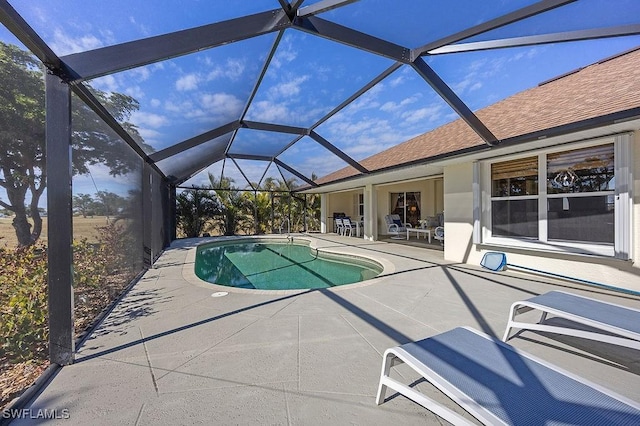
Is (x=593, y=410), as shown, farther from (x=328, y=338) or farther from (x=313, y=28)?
(x=313, y=28)

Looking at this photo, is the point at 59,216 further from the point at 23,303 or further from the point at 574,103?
the point at 574,103

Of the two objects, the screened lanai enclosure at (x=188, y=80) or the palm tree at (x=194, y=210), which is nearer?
the screened lanai enclosure at (x=188, y=80)

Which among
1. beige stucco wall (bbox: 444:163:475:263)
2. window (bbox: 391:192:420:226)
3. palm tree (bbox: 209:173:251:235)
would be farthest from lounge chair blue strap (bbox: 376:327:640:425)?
palm tree (bbox: 209:173:251:235)

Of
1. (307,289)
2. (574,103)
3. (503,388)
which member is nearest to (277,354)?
(503,388)

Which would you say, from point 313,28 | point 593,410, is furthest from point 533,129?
point 593,410

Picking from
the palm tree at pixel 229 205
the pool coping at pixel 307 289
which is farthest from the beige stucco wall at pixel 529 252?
the palm tree at pixel 229 205

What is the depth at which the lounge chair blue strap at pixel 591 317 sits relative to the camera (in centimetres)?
279

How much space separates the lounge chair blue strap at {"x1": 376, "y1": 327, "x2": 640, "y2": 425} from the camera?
167 cm

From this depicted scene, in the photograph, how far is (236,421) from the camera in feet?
7.14

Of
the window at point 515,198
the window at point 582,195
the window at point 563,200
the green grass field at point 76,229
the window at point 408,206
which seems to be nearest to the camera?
the green grass field at point 76,229

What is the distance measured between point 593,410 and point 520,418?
1.69ft

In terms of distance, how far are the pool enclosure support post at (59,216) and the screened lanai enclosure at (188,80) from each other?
0.01 meters

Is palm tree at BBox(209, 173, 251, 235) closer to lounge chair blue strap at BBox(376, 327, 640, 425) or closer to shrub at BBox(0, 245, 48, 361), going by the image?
shrub at BBox(0, 245, 48, 361)

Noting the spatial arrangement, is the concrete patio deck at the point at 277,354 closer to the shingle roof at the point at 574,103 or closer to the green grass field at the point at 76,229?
the green grass field at the point at 76,229
